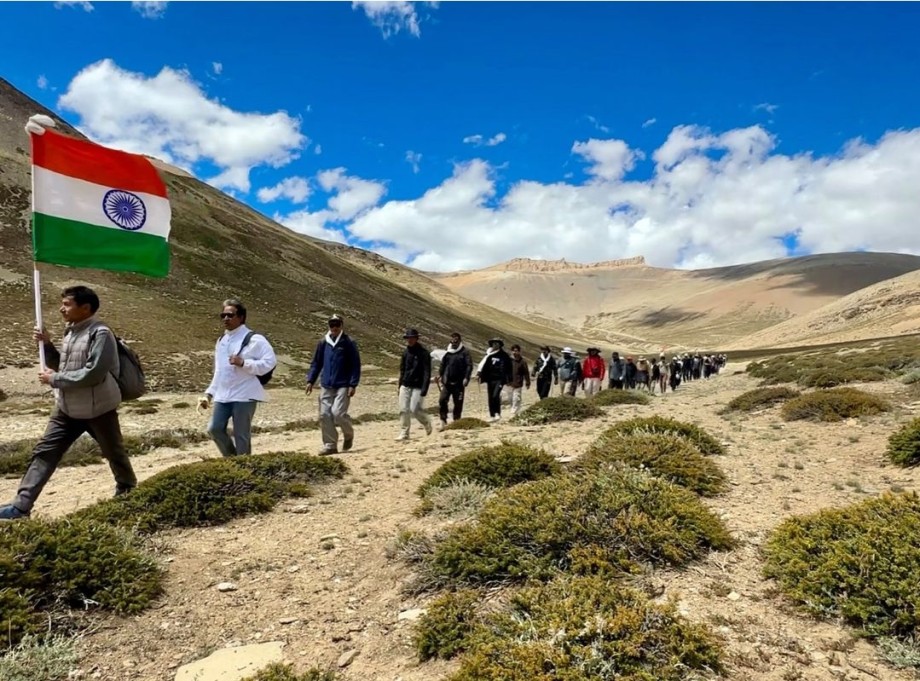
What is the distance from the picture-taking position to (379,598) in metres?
4.26

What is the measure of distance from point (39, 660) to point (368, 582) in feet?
6.94

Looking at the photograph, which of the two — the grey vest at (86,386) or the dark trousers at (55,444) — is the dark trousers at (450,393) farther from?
the grey vest at (86,386)

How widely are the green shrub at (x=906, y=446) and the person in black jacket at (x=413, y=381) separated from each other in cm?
757

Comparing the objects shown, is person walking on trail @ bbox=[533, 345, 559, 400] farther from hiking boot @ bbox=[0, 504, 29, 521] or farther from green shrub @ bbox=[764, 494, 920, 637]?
hiking boot @ bbox=[0, 504, 29, 521]

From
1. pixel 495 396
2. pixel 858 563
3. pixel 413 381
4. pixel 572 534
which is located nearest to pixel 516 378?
pixel 495 396

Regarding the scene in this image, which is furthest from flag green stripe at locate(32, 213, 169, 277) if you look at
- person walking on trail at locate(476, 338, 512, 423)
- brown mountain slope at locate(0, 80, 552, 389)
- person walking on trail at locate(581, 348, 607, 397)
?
brown mountain slope at locate(0, 80, 552, 389)

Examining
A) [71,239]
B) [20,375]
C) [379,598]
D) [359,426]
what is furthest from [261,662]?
[20,375]

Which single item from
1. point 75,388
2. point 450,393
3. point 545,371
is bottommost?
point 450,393

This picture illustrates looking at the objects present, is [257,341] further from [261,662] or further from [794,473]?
[794,473]

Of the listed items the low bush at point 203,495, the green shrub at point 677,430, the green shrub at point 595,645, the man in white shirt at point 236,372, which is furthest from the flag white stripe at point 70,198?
the green shrub at point 677,430

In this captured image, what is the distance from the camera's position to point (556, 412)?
13875mm

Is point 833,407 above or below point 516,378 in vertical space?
below

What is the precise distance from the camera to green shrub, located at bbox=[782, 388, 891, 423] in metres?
10.9

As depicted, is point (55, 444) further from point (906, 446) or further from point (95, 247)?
point (906, 446)
